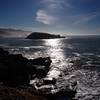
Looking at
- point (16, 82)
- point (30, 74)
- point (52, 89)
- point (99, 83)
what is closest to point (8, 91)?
point (52, 89)

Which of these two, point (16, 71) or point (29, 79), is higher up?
point (16, 71)

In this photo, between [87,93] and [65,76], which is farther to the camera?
[65,76]

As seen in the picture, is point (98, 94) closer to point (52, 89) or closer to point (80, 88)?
point (80, 88)

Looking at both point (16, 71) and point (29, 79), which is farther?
point (16, 71)

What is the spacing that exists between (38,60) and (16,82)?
611 inches

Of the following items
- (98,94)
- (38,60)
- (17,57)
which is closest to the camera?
(98,94)

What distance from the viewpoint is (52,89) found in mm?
23719

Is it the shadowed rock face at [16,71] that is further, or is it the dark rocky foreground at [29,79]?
the shadowed rock face at [16,71]

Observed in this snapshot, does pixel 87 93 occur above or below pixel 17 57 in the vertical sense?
below

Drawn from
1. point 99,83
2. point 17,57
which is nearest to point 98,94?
point 99,83

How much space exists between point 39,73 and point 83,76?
9110 millimetres

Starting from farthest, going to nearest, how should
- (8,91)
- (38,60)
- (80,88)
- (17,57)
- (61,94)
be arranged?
(38,60), (17,57), (80,88), (61,94), (8,91)

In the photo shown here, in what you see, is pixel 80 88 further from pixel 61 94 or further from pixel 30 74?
pixel 30 74

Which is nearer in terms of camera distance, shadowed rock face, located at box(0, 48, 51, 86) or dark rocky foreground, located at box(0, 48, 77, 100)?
dark rocky foreground, located at box(0, 48, 77, 100)
